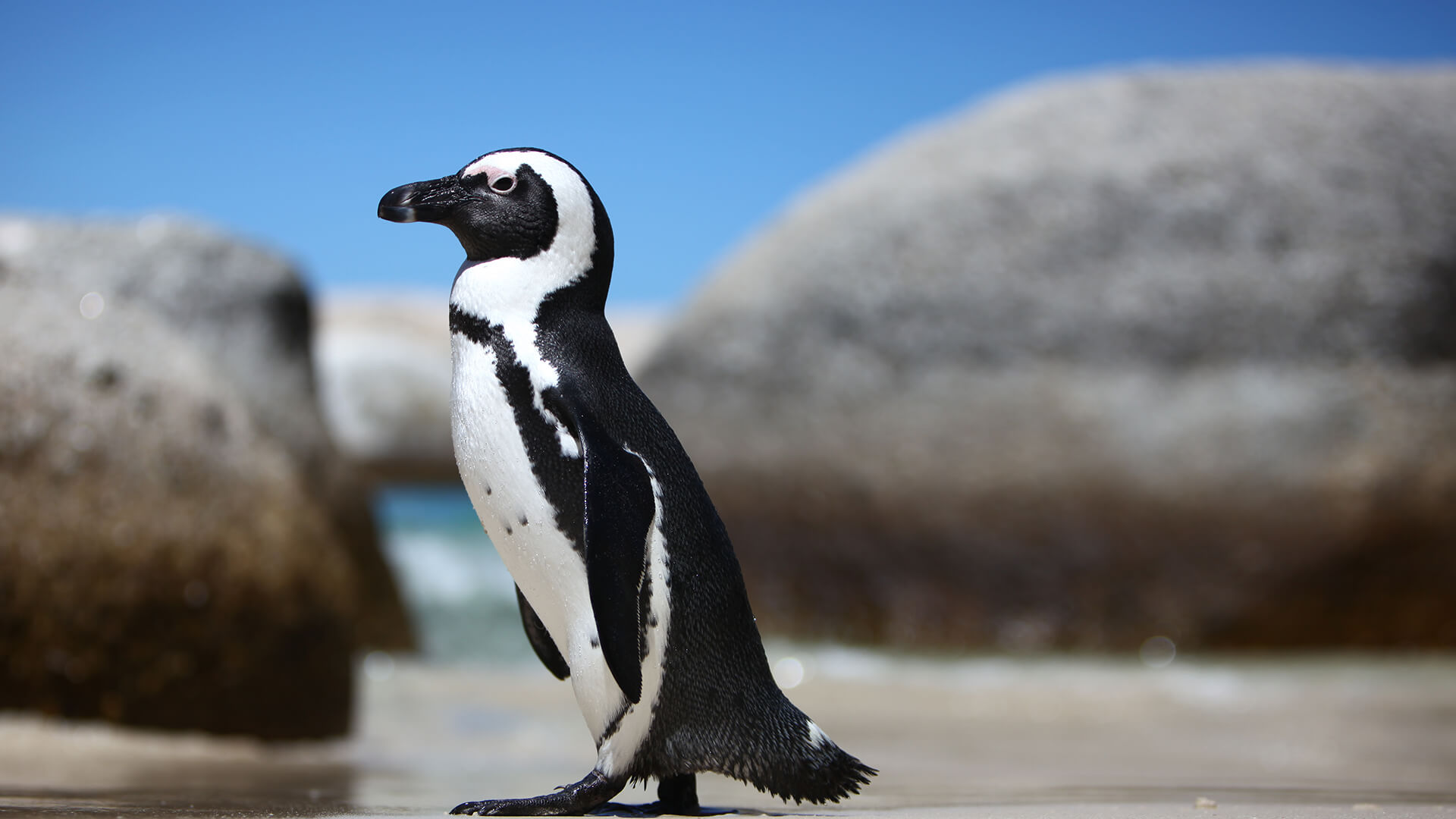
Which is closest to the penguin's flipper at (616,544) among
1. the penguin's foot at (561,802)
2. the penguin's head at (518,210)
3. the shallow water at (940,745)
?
the penguin's foot at (561,802)

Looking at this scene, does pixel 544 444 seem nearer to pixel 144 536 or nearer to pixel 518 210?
pixel 518 210

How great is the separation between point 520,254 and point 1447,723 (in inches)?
198

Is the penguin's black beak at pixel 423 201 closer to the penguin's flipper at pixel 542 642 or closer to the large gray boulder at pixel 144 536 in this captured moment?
the penguin's flipper at pixel 542 642

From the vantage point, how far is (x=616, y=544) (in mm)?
2418

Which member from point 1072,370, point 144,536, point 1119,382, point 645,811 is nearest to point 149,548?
point 144,536

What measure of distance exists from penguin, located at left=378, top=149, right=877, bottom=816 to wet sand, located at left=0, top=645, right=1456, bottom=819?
0.26m

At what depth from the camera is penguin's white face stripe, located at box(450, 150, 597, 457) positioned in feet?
8.50

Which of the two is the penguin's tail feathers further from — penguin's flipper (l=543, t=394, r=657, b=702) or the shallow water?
penguin's flipper (l=543, t=394, r=657, b=702)

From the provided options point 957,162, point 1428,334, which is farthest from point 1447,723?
point 957,162

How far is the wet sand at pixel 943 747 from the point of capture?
9.62 feet

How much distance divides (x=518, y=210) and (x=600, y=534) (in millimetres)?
694

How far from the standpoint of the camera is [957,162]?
8430 millimetres

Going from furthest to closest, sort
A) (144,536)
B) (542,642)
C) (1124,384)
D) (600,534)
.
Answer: (1124,384), (144,536), (542,642), (600,534)

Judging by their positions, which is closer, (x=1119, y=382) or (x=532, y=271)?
(x=532, y=271)
